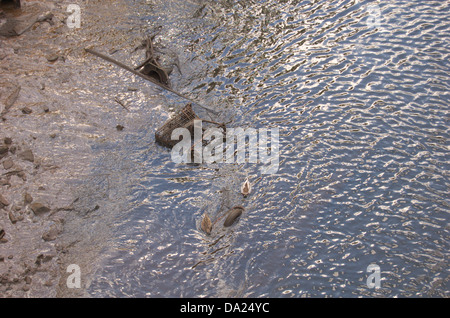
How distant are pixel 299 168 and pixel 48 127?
7704mm

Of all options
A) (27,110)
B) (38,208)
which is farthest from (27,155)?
(38,208)

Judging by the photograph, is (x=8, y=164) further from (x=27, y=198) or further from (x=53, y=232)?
→ (x=53, y=232)

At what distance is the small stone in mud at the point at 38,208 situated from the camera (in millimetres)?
10391

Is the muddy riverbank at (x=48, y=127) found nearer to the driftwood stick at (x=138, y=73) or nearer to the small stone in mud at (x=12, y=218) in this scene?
the small stone in mud at (x=12, y=218)

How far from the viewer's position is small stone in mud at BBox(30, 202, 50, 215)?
1039cm

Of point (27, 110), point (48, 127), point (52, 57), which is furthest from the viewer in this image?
point (52, 57)

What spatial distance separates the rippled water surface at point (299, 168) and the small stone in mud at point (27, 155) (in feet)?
5.69

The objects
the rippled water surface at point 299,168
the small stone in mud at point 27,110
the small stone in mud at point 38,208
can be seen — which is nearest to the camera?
the rippled water surface at point 299,168

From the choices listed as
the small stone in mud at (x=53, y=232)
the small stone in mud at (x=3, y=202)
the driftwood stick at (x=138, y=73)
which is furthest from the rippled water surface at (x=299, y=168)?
the small stone in mud at (x=3, y=202)

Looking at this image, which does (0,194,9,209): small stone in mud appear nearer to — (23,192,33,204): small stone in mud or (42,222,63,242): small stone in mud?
(23,192,33,204): small stone in mud

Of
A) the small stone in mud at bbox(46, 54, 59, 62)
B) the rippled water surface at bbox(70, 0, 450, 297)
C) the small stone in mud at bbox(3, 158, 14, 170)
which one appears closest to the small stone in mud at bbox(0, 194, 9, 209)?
the small stone in mud at bbox(3, 158, 14, 170)

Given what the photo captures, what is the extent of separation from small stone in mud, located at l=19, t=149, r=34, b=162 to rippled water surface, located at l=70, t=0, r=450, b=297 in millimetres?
1735

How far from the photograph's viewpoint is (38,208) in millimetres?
10406
